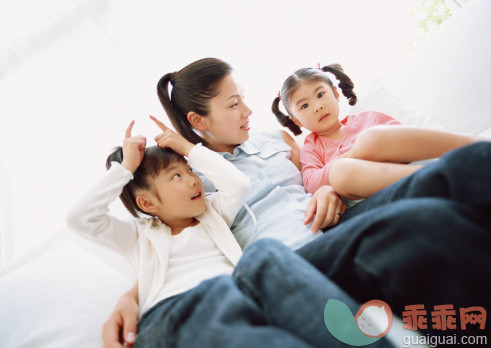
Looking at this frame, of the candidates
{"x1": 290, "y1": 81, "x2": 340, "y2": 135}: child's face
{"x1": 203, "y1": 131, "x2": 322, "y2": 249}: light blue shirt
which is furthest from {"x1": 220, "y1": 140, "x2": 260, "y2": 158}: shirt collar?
{"x1": 290, "y1": 81, "x2": 340, "y2": 135}: child's face

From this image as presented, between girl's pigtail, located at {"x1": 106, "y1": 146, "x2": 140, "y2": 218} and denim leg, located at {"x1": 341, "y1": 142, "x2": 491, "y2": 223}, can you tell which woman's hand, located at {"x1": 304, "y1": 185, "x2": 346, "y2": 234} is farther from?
girl's pigtail, located at {"x1": 106, "y1": 146, "x2": 140, "y2": 218}

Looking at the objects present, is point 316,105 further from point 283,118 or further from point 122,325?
point 122,325

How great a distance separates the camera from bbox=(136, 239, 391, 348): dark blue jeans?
343 millimetres

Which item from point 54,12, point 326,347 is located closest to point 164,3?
point 54,12

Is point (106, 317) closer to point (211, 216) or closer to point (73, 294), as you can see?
point (73, 294)

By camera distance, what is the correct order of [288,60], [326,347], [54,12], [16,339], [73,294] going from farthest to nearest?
[288,60], [54,12], [73,294], [16,339], [326,347]

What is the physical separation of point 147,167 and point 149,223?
19 centimetres

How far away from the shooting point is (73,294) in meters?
0.75

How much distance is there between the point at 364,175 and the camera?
703 mm

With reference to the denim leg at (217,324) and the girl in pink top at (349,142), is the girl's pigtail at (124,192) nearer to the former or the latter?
the denim leg at (217,324)

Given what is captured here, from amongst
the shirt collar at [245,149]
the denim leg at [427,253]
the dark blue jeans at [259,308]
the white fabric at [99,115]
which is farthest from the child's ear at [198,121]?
the denim leg at [427,253]

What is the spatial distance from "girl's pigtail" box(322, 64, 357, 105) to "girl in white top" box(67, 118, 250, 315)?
0.77 meters

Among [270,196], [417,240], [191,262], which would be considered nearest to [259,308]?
[417,240]

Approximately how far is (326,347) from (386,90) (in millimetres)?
1259
